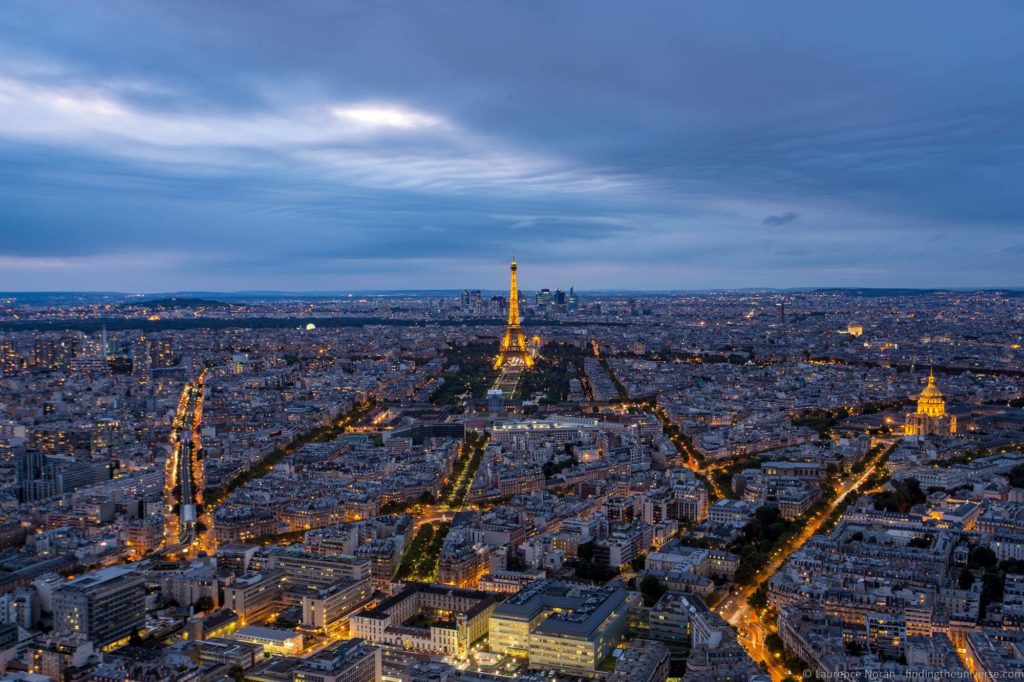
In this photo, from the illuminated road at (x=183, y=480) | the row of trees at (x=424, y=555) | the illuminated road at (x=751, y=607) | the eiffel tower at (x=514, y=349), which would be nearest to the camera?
the illuminated road at (x=751, y=607)

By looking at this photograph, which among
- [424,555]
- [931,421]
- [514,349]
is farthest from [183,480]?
[514,349]

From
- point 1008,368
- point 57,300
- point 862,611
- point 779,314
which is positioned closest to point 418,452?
point 862,611

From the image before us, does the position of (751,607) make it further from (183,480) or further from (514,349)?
(514,349)

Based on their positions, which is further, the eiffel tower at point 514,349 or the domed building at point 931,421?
the eiffel tower at point 514,349

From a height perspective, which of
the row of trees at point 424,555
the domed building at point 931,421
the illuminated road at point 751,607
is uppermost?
the domed building at point 931,421

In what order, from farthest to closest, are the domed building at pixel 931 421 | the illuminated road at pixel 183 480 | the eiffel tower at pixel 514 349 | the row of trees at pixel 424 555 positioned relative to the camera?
the eiffel tower at pixel 514 349, the domed building at pixel 931 421, the illuminated road at pixel 183 480, the row of trees at pixel 424 555

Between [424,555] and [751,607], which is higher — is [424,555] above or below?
above

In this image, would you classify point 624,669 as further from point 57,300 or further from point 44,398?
point 57,300

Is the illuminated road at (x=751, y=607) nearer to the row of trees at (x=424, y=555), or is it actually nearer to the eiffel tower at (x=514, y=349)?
the row of trees at (x=424, y=555)

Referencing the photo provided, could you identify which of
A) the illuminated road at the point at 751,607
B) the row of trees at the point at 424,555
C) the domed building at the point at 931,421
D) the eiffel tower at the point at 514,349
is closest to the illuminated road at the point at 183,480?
the row of trees at the point at 424,555
